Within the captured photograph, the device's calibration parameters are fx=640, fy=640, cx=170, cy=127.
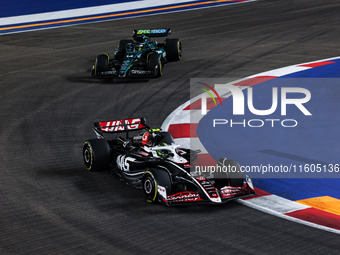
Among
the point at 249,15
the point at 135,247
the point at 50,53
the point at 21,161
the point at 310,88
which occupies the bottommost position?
the point at 135,247

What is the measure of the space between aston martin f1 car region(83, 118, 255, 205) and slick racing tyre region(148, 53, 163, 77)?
595cm

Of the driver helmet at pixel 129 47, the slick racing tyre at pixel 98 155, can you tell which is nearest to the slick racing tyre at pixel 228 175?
the slick racing tyre at pixel 98 155

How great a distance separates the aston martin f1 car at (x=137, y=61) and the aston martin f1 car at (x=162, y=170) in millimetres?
5923

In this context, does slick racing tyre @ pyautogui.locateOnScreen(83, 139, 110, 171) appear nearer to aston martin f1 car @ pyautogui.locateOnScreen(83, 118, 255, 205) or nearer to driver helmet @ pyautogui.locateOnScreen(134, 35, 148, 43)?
aston martin f1 car @ pyautogui.locateOnScreen(83, 118, 255, 205)

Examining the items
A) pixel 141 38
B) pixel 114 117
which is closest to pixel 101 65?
pixel 141 38

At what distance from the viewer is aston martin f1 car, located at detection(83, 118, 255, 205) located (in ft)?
29.0

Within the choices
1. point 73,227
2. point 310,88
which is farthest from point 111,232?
point 310,88

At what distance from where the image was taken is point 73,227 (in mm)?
8273

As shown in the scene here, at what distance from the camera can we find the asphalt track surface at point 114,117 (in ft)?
25.8

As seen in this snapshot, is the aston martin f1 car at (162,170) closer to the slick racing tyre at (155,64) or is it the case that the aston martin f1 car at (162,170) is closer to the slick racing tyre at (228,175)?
the slick racing tyre at (228,175)

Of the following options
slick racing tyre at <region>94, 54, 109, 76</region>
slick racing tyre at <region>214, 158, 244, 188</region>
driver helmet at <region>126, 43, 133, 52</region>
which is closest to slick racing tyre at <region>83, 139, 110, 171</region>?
slick racing tyre at <region>214, 158, 244, 188</region>

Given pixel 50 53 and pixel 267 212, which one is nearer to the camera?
pixel 267 212

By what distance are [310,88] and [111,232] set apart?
8.81 metres

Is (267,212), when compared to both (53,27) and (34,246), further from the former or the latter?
(53,27)
